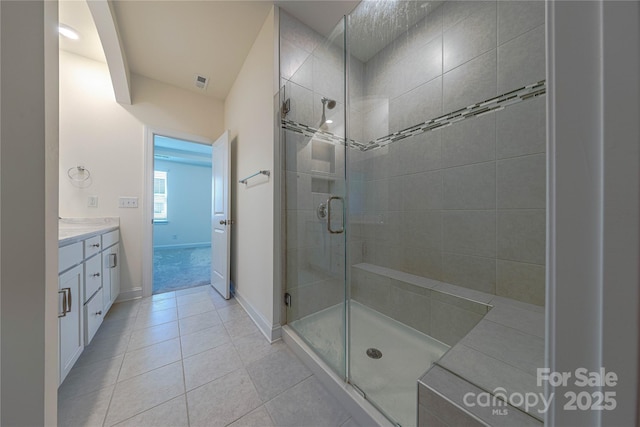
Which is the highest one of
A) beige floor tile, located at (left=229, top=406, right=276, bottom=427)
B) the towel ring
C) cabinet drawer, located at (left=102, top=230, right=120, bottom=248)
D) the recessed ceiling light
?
the recessed ceiling light

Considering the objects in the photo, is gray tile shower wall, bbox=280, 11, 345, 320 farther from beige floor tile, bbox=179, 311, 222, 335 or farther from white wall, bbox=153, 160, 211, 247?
white wall, bbox=153, 160, 211, 247

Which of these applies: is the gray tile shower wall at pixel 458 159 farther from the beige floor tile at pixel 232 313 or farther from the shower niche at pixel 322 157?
the beige floor tile at pixel 232 313

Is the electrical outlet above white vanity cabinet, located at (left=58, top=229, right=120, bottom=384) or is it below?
above

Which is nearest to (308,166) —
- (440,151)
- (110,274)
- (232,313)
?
(440,151)

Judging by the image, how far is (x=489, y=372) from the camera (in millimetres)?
657

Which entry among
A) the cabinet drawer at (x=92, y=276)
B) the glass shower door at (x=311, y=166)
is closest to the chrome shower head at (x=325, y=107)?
the glass shower door at (x=311, y=166)

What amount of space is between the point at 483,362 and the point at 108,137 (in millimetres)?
3352

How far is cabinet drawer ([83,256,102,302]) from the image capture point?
4.26 ft

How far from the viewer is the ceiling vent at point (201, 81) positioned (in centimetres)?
232

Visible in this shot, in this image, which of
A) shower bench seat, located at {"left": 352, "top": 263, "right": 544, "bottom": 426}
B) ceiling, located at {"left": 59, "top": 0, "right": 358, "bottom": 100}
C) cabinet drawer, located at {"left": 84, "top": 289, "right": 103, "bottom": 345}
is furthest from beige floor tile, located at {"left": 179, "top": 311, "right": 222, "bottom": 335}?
ceiling, located at {"left": 59, "top": 0, "right": 358, "bottom": 100}

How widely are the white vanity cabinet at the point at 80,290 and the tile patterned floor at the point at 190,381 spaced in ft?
0.53

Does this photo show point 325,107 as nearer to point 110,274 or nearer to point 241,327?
point 241,327

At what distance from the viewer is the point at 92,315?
1384mm

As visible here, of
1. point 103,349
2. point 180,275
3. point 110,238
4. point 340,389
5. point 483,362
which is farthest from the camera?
point 180,275
